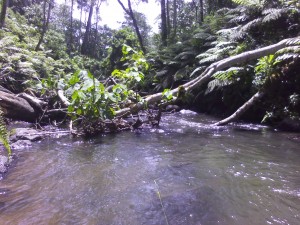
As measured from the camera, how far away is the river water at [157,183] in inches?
104

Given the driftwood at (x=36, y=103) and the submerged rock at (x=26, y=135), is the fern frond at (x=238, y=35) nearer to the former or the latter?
the driftwood at (x=36, y=103)

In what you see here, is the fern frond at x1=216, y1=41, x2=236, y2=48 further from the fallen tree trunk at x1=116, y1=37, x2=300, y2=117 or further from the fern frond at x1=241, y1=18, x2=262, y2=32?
the fallen tree trunk at x1=116, y1=37, x2=300, y2=117

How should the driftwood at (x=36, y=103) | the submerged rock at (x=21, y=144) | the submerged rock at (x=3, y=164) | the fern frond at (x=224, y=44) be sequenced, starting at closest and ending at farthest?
the submerged rock at (x=3, y=164) → the submerged rock at (x=21, y=144) → the driftwood at (x=36, y=103) → the fern frond at (x=224, y=44)

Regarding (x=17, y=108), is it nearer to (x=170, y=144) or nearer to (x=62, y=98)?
(x=62, y=98)

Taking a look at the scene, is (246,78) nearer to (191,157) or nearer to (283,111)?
(283,111)

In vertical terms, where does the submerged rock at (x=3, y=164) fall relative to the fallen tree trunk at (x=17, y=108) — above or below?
below

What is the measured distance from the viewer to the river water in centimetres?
263

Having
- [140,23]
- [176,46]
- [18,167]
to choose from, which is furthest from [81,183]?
[140,23]

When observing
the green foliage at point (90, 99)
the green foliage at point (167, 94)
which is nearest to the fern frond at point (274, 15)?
the green foliage at point (167, 94)

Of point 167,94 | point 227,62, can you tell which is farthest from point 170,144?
point 227,62

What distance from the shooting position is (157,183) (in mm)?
3453

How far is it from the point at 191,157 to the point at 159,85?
8.64 meters

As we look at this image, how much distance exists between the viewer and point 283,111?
22.6 ft

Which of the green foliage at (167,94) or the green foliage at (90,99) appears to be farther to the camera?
the green foliage at (167,94)
